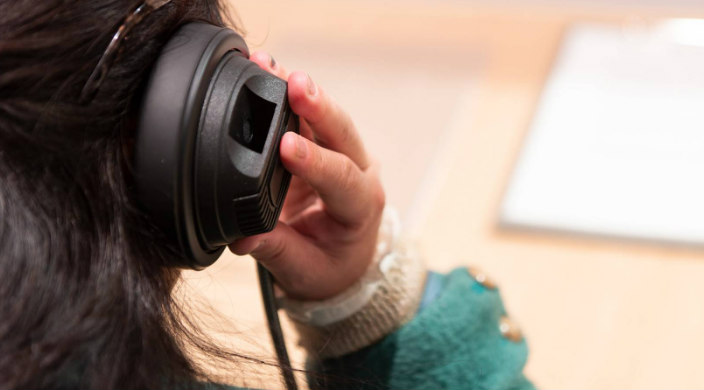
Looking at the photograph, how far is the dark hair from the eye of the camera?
299 mm

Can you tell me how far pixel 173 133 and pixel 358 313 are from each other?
0.82 ft

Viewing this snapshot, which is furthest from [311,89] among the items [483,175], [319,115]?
[483,175]

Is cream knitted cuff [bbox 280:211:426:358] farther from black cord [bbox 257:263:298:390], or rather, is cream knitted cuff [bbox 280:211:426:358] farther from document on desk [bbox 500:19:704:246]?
document on desk [bbox 500:19:704:246]

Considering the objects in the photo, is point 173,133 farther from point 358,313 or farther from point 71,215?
point 358,313

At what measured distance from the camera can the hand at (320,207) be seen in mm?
421

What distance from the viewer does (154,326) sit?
327mm

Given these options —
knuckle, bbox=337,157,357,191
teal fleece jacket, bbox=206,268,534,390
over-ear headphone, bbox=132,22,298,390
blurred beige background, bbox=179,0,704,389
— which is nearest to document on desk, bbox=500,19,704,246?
blurred beige background, bbox=179,0,704,389

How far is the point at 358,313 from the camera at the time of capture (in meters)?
0.53

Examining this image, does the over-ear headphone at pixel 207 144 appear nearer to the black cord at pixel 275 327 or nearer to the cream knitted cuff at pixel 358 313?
the black cord at pixel 275 327

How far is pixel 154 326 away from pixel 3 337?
0.06 meters

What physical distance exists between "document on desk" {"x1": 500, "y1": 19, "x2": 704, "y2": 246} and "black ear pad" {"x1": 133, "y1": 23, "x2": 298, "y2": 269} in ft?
1.53

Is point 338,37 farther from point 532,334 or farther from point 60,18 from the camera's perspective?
point 60,18

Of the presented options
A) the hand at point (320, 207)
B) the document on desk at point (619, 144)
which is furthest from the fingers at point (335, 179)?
the document on desk at point (619, 144)

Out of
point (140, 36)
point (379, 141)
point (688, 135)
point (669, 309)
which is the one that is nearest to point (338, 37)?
point (379, 141)
